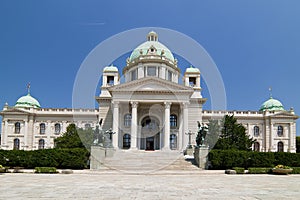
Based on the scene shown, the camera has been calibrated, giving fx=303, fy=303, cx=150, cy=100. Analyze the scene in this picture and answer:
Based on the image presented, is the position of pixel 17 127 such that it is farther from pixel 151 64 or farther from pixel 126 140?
pixel 151 64

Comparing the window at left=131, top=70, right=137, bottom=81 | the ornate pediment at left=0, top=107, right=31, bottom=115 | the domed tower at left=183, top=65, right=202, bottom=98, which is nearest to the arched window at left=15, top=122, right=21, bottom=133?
the ornate pediment at left=0, top=107, right=31, bottom=115

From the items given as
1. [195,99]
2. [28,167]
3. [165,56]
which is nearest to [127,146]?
[195,99]

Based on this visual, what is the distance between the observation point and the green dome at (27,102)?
6704 cm

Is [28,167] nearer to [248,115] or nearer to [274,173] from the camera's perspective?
[274,173]

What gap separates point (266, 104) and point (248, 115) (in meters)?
8.68

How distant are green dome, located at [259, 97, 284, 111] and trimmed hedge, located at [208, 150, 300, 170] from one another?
126 feet

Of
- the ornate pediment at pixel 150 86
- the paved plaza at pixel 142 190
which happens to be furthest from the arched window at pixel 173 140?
the paved plaza at pixel 142 190

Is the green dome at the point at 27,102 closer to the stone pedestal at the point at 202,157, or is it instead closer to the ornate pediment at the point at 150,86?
the ornate pediment at the point at 150,86

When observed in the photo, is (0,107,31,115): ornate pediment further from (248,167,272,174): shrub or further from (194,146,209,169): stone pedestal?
(248,167,272,174): shrub

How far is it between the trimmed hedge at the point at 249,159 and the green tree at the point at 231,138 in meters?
6.44

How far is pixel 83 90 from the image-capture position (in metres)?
16.0

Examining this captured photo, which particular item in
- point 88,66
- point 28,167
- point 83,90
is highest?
point 88,66

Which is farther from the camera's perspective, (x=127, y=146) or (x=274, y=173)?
(x=127, y=146)

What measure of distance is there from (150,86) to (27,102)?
33.3m
